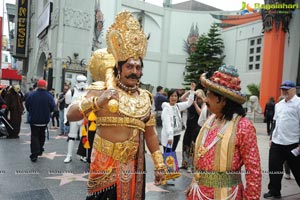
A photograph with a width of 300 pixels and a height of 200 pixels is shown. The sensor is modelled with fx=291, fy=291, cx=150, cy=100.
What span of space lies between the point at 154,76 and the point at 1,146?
27511mm

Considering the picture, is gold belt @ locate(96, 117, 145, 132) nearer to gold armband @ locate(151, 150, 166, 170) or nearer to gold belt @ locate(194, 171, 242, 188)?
gold armband @ locate(151, 150, 166, 170)

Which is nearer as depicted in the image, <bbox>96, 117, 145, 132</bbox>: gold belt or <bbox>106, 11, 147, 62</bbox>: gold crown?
<bbox>96, 117, 145, 132</bbox>: gold belt

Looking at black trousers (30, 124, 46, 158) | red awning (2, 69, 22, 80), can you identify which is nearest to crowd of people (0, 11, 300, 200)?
black trousers (30, 124, 46, 158)

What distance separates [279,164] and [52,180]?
12.4ft

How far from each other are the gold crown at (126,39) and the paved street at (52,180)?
8.58ft

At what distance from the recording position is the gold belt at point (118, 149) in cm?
241

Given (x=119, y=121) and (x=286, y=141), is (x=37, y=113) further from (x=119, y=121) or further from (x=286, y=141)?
(x=286, y=141)

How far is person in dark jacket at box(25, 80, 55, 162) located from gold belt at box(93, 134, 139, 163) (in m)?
4.31

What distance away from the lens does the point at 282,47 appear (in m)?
15.5

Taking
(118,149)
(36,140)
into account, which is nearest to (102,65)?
(118,149)

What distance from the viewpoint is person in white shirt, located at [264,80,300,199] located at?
451cm

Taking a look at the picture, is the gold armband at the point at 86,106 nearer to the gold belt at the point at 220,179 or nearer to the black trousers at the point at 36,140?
the gold belt at the point at 220,179

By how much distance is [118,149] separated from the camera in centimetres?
241

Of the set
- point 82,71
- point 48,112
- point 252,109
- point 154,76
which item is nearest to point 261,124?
point 252,109
